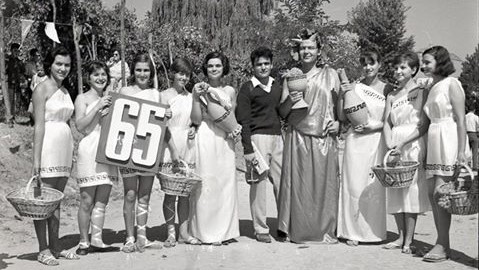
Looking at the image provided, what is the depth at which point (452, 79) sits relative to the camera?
5.19 meters

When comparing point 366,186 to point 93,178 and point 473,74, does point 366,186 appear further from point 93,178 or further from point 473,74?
point 473,74

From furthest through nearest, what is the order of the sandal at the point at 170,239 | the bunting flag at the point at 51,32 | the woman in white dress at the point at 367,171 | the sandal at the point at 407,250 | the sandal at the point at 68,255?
the bunting flag at the point at 51,32, the woman in white dress at the point at 367,171, the sandal at the point at 170,239, the sandal at the point at 407,250, the sandal at the point at 68,255

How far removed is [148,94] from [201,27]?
1004 inches

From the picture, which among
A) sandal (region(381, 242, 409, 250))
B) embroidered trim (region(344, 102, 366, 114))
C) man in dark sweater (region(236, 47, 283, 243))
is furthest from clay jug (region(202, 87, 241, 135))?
sandal (region(381, 242, 409, 250))

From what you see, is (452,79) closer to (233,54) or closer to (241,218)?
(241,218)

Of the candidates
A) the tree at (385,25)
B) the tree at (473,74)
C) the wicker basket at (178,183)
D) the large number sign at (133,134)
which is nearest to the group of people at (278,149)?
Answer: the large number sign at (133,134)

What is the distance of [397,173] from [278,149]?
1387mm

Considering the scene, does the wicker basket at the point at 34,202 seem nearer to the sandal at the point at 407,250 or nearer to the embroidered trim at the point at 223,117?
the embroidered trim at the point at 223,117

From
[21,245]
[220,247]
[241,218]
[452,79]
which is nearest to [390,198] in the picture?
[452,79]

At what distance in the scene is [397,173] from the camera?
5.27 meters

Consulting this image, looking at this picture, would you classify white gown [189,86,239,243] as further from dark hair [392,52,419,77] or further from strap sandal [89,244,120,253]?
dark hair [392,52,419,77]

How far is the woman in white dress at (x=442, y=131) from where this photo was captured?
16.6 feet

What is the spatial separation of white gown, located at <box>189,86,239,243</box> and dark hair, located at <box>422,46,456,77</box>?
6.76 ft

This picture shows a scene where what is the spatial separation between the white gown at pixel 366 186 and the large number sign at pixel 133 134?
80.7 inches
